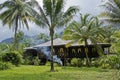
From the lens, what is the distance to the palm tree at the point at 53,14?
25.0 meters

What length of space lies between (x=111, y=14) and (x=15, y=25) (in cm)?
1503

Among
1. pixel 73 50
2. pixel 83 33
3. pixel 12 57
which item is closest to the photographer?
pixel 12 57

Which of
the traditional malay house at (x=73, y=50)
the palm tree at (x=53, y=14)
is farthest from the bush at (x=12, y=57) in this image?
the traditional malay house at (x=73, y=50)

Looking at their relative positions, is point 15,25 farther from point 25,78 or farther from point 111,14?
point 25,78

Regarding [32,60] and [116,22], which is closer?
[116,22]

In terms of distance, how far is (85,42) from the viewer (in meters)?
36.0

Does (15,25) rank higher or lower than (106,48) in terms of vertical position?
higher

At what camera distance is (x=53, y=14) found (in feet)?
82.5

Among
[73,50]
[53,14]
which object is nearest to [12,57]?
[53,14]

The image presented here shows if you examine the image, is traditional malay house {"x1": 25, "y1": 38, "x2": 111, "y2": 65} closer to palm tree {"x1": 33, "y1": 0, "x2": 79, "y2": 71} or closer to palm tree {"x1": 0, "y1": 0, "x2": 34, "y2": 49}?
palm tree {"x1": 0, "y1": 0, "x2": 34, "y2": 49}

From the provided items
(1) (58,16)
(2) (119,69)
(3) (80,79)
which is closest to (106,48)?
(1) (58,16)

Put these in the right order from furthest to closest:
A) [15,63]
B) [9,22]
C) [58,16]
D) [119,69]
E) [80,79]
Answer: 1. [9,22]
2. [15,63]
3. [58,16]
4. [80,79]
5. [119,69]

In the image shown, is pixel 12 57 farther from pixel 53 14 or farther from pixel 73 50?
pixel 73 50

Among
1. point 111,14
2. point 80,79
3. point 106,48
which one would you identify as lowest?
point 80,79
